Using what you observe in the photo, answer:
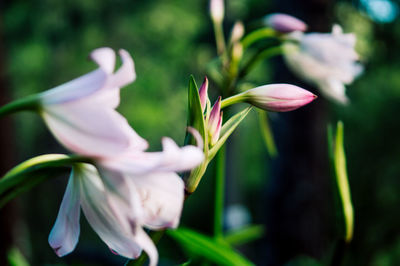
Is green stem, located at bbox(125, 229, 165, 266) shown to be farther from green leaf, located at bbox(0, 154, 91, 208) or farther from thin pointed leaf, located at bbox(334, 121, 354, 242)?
thin pointed leaf, located at bbox(334, 121, 354, 242)

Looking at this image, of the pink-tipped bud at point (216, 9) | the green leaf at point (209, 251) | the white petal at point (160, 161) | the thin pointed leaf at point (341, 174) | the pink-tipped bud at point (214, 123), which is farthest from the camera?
the pink-tipped bud at point (216, 9)

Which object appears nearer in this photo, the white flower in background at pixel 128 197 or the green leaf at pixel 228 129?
the white flower in background at pixel 128 197

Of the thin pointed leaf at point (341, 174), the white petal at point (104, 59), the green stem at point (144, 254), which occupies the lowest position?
the thin pointed leaf at point (341, 174)

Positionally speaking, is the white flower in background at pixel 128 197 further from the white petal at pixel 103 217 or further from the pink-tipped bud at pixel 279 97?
the pink-tipped bud at pixel 279 97

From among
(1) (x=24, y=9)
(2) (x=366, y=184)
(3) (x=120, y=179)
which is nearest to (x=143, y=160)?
(3) (x=120, y=179)

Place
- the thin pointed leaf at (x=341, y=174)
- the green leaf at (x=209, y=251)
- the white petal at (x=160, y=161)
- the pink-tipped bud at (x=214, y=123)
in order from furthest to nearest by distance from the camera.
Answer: the green leaf at (x=209, y=251), the thin pointed leaf at (x=341, y=174), the pink-tipped bud at (x=214, y=123), the white petal at (x=160, y=161)

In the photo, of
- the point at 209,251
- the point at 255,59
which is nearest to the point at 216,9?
the point at 255,59

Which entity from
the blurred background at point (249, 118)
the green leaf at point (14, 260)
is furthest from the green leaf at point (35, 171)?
the blurred background at point (249, 118)
